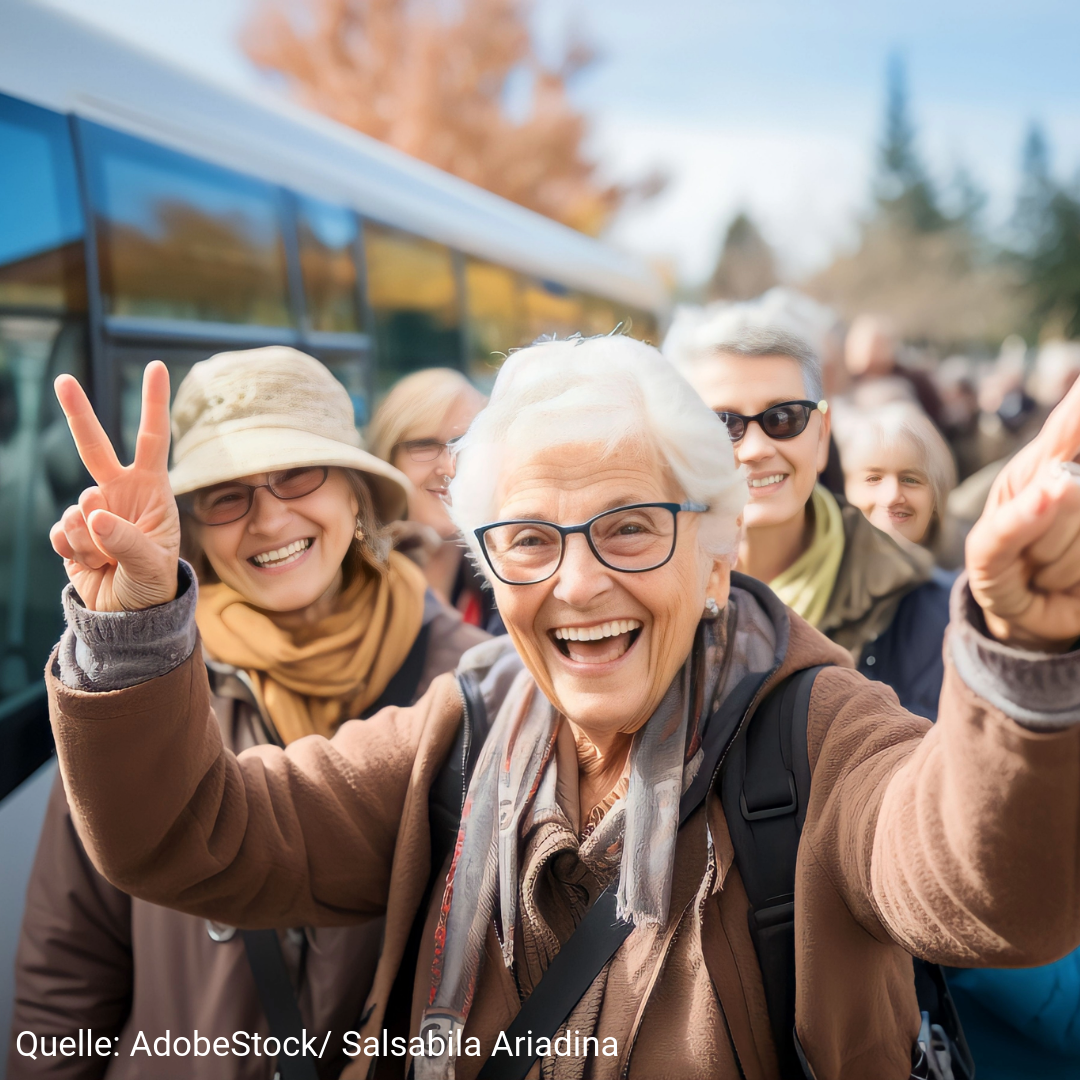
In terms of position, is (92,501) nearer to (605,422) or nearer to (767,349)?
(605,422)

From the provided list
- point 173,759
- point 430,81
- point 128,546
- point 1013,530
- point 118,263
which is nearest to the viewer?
point 1013,530

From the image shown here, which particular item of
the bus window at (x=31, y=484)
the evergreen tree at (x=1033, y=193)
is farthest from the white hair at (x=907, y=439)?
the evergreen tree at (x=1033, y=193)

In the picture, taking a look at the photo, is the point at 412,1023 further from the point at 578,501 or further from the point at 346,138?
the point at 346,138

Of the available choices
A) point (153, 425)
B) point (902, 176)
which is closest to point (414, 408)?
point (153, 425)

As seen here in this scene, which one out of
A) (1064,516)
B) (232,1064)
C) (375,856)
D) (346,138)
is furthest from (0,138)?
(1064,516)

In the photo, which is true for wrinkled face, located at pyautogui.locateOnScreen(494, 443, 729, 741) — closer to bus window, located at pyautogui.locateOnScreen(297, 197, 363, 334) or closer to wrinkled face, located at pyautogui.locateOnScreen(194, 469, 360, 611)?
wrinkled face, located at pyautogui.locateOnScreen(194, 469, 360, 611)

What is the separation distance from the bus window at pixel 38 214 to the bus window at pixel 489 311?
2.09m

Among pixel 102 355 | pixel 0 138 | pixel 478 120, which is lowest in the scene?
pixel 102 355

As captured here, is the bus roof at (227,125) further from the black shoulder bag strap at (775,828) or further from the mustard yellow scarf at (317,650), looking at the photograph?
the black shoulder bag strap at (775,828)

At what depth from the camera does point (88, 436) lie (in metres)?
1.35

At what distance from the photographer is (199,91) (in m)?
2.73

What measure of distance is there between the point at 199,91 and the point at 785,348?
1975 millimetres

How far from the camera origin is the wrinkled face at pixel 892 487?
196cm

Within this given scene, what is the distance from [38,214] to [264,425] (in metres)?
0.91
